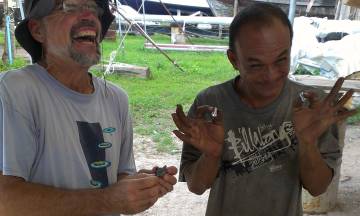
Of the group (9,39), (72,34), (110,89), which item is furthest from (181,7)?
(72,34)

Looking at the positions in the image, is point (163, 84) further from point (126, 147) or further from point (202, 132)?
point (202, 132)

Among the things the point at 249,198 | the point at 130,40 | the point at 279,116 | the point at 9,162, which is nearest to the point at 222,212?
the point at 249,198

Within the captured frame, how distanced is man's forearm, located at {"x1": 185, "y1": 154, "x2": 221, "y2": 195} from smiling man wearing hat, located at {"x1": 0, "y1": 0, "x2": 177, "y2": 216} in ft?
0.45

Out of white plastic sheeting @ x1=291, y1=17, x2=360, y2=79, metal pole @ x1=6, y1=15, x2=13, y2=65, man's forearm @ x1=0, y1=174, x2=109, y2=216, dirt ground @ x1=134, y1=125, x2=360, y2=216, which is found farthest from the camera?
metal pole @ x1=6, y1=15, x2=13, y2=65

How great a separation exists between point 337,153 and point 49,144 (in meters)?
1.20

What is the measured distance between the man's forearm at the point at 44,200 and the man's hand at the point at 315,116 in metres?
0.80

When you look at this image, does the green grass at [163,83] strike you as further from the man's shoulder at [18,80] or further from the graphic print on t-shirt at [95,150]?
the man's shoulder at [18,80]

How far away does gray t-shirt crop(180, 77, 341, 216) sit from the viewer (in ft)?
5.92

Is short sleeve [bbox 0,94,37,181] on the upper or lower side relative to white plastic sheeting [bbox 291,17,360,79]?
upper

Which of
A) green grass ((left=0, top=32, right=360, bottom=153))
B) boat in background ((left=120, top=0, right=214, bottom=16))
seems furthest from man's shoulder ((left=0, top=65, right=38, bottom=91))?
boat in background ((left=120, top=0, right=214, bottom=16))

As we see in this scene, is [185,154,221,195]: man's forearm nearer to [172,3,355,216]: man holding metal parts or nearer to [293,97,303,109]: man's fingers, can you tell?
[172,3,355,216]: man holding metal parts

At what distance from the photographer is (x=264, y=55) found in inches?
67.4

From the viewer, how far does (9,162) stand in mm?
1478

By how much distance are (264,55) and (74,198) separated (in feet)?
3.04
